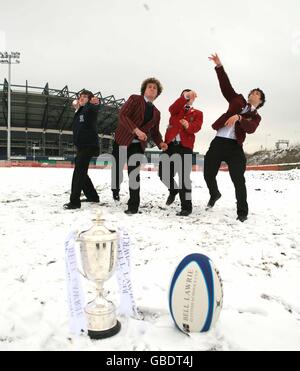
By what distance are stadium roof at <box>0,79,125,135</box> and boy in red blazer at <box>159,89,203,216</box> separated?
36278 mm

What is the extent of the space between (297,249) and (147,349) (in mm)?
2723

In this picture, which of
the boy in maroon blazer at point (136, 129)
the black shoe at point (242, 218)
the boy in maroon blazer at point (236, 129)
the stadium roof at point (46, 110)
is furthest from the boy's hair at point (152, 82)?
the stadium roof at point (46, 110)

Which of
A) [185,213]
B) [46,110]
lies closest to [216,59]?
[185,213]

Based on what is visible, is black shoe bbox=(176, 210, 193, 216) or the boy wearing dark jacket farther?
the boy wearing dark jacket

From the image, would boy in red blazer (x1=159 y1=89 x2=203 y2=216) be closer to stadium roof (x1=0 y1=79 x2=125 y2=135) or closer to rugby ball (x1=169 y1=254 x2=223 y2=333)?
rugby ball (x1=169 y1=254 x2=223 y2=333)

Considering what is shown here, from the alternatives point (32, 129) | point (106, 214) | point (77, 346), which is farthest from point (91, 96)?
point (32, 129)

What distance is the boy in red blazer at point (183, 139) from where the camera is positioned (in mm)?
5406

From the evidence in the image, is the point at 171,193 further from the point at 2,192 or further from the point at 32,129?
the point at 32,129

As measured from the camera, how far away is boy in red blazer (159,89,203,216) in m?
5.41

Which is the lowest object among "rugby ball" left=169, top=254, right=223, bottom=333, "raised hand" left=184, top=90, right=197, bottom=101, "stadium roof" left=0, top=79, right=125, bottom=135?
"rugby ball" left=169, top=254, right=223, bottom=333

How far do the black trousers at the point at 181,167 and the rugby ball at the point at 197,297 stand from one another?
10.6 ft

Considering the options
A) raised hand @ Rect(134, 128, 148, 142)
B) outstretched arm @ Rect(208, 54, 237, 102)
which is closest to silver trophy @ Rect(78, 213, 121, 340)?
raised hand @ Rect(134, 128, 148, 142)

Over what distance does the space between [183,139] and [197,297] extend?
12.0 ft

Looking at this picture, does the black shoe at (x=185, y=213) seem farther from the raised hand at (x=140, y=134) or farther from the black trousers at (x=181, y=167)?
the raised hand at (x=140, y=134)
